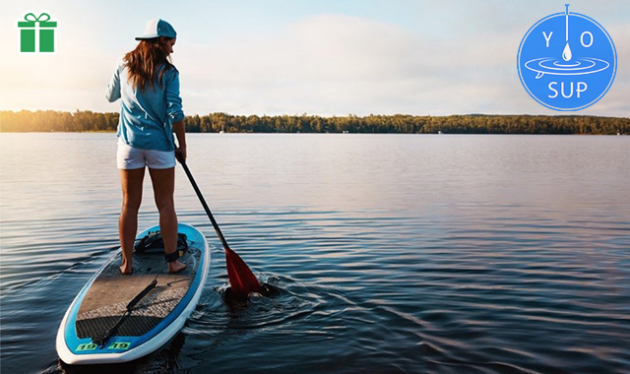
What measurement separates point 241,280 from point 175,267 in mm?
862

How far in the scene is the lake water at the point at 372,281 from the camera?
17.1ft

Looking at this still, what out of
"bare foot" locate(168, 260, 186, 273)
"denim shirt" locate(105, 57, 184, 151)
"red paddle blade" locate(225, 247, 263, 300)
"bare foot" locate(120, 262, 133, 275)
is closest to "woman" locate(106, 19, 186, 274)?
"denim shirt" locate(105, 57, 184, 151)

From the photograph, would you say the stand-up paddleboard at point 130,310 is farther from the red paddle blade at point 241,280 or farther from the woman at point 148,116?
the woman at point 148,116

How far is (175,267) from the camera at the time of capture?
6.55m

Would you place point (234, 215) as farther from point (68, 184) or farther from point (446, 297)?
point (68, 184)

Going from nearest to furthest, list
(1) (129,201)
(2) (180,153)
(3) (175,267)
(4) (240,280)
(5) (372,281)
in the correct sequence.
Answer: (1) (129,201)
(2) (180,153)
(3) (175,267)
(4) (240,280)
(5) (372,281)

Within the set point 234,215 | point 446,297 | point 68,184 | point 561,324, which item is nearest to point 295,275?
point 446,297

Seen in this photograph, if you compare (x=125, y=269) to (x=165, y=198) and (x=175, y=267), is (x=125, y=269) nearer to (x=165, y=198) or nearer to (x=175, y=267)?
(x=175, y=267)

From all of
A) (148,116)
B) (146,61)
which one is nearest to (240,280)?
(148,116)

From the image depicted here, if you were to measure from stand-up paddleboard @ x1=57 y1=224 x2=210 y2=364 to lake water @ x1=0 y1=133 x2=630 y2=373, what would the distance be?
198 millimetres

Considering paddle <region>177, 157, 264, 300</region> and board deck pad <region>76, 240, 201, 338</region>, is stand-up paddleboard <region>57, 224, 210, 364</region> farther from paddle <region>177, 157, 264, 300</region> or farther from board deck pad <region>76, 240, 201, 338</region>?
paddle <region>177, 157, 264, 300</region>

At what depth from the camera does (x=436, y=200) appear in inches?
654

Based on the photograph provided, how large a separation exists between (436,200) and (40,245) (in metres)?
10.9

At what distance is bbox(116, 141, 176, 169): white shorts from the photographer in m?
5.78
